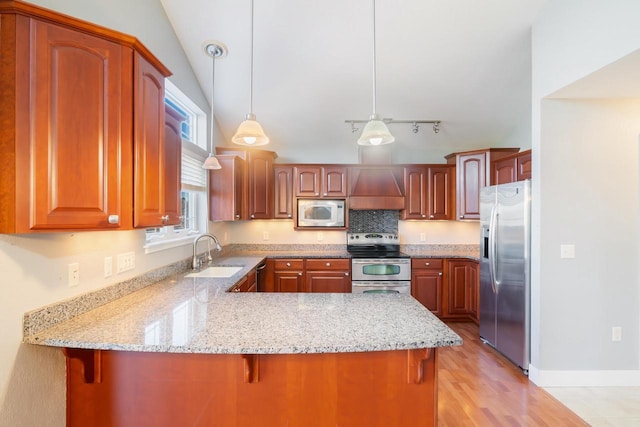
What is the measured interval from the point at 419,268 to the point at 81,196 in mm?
3491

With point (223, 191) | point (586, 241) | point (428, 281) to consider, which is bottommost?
point (428, 281)

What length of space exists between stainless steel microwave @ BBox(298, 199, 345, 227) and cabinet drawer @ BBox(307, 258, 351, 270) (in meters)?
0.52

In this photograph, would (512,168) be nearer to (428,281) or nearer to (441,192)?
(441,192)

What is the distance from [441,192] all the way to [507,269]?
150cm

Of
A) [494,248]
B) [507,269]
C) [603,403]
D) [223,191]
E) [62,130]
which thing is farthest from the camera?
[223,191]

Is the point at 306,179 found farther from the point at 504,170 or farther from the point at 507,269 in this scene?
the point at 507,269

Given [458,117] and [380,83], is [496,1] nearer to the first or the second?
[380,83]

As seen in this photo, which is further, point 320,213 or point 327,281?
point 320,213

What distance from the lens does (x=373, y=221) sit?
418 cm

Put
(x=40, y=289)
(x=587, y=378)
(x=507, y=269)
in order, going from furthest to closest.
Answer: (x=507, y=269) → (x=587, y=378) → (x=40, y=289)

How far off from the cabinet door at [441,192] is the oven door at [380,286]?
1062 mm

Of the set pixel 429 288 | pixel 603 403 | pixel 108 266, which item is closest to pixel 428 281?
pixel 429 288

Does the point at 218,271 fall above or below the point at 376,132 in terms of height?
below

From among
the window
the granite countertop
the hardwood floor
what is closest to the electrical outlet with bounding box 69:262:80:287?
the granite countertop
